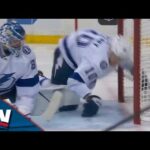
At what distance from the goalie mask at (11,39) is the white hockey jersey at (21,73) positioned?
0.03m

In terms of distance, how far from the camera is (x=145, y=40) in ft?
9.71

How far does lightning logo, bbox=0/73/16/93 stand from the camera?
8.69 feet

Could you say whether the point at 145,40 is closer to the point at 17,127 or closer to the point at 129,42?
the point at 129,42

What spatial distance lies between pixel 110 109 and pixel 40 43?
252 centimetres

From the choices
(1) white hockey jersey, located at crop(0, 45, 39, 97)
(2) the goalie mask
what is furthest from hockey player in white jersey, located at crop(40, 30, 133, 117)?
(2) the goalie mask

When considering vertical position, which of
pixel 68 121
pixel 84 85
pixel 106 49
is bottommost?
pixel 68 121

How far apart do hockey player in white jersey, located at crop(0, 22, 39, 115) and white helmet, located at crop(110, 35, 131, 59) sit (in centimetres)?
39

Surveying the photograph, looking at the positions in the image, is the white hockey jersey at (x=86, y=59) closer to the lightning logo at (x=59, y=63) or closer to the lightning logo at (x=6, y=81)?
the lightning logo at (x=59, y=63)

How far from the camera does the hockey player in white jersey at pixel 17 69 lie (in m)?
2.56

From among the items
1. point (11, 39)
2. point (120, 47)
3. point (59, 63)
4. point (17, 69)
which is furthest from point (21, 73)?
point (120, 47)

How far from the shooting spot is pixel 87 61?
8.64ft

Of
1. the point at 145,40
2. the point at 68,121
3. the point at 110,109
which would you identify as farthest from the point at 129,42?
the point at 68,121

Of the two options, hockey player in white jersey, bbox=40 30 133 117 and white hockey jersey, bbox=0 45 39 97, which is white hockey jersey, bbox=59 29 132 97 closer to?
hockey player in white jersey, bbox=40 30 133 117

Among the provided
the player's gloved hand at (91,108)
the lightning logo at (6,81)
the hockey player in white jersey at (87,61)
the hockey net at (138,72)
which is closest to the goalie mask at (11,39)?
the lightning logo at (6,81)
